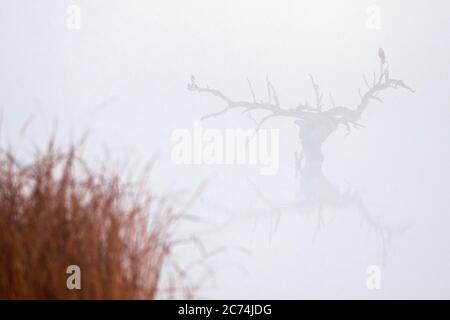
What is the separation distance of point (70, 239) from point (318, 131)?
8.20 feet

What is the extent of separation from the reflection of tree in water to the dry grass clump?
1888 mm

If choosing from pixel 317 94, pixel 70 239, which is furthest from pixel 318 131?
pixel 70 239

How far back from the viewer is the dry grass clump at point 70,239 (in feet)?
6.06

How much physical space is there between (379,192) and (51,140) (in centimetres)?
222

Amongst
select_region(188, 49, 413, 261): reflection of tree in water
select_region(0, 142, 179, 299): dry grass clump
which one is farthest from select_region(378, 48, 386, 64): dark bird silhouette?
select_region(0, 142, 179, 299): dry grass clump

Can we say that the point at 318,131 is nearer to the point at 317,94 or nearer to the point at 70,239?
the point at 317,94

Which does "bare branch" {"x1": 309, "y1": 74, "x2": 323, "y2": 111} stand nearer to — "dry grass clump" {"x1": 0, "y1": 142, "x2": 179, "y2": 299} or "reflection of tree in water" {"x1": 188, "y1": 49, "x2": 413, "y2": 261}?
"reflection of tree in water" {"x1": 188, "y1": 49, "x2": 413, "y2": 261}

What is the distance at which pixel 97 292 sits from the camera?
1860 mm

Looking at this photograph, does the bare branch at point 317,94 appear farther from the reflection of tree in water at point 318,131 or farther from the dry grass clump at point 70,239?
the dry grass clump at point 70,239

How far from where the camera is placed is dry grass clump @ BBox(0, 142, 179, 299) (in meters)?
1.85

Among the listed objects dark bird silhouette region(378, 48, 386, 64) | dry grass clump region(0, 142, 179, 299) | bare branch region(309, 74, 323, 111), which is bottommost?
dry grass clump region(0, 142, 179, 299)

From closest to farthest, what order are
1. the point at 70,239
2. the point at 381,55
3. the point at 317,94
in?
the point at 70,239, the point at 381,55, the point at 317,94

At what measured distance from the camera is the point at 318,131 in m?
4.18
